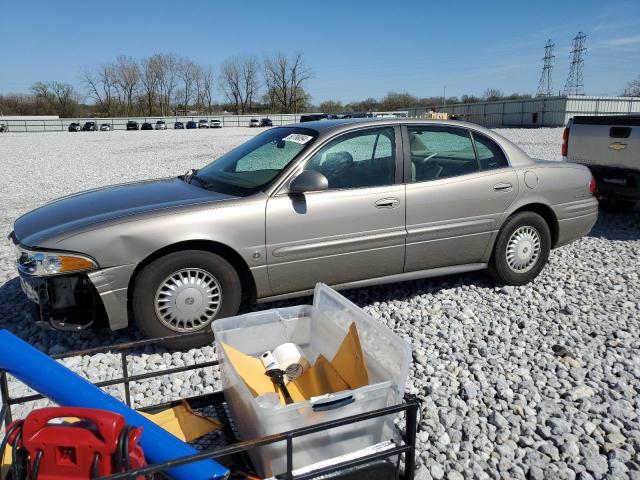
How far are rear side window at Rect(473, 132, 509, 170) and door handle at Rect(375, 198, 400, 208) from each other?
1.04m

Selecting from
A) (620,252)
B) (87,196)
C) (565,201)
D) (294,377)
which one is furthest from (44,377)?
(620,252)

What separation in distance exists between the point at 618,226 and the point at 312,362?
6.55 meters

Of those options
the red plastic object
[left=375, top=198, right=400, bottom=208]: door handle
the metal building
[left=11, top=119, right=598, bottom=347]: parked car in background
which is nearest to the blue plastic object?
the red plastic object

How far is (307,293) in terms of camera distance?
4180mm

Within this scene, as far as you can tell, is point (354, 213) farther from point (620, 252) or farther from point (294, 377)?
point (620, 252)

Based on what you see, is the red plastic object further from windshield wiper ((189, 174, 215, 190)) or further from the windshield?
windshield wiper ((189, 174, 215, 190))

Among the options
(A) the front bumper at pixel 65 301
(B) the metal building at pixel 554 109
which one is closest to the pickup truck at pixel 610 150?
(A) the front bumper at pixel 65 301

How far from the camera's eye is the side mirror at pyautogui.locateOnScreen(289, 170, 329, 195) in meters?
3.87

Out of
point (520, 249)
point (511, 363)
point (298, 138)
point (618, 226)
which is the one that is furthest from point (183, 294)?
point (618, 226)

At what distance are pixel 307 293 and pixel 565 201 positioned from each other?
2751 mm

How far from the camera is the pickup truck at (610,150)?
700cm

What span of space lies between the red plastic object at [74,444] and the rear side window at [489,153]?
13.2 feet

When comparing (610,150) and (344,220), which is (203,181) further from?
(610,150)

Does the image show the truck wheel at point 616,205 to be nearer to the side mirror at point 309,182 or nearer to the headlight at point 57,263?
the side mirror at point 309,182
